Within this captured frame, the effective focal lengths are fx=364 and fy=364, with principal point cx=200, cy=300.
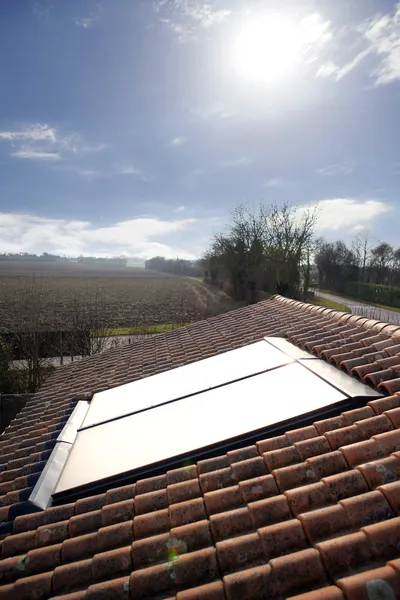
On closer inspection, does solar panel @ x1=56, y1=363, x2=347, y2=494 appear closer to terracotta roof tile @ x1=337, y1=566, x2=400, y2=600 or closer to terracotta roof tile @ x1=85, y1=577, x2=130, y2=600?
terracotta roof tile @ x1=85, y1=577, x2=130, y2=600

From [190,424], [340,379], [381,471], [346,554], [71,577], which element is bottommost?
[71,577]

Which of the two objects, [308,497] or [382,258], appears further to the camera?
[382,258]

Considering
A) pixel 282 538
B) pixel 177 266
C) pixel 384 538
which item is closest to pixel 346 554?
pixel 384 538

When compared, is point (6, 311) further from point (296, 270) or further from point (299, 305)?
point (299, 305)

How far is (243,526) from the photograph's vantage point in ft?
7.27

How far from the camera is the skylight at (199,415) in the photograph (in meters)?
3.03

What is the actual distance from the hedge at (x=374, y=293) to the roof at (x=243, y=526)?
1560 inches

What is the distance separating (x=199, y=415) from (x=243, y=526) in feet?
4.48

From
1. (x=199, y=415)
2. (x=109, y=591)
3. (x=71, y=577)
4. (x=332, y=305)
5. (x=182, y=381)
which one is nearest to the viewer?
(x=109, y=591)

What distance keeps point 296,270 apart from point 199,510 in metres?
34.0

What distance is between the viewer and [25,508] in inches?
114

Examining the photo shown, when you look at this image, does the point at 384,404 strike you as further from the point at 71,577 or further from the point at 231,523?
the point at 71,577

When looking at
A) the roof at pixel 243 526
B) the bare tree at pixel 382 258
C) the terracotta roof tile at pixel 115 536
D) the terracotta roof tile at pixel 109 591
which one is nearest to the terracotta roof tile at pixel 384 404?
the roof at pixel 243 526

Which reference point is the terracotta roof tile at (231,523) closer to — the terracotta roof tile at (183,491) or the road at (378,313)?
the terracotta roof tile at (183,491)
